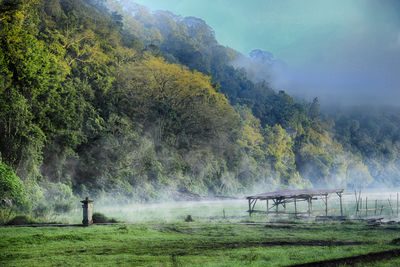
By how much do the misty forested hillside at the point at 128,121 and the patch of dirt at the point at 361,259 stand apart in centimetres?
1526

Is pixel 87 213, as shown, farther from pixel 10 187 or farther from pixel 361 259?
pixel 361 259

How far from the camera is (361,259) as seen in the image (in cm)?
995

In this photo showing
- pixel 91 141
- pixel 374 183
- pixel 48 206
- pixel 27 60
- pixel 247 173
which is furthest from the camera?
pixel 374 183

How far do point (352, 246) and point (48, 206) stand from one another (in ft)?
55.0

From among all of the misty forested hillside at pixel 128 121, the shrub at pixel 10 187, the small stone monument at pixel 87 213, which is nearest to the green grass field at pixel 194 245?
the small stone monument at pixel 87 213

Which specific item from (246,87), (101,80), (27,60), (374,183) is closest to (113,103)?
(101,80)

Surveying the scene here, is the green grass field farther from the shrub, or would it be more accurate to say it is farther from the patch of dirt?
the shrub

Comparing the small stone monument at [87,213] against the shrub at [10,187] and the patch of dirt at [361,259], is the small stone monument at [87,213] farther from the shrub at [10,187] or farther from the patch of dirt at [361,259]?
the patch of dirt at [361,259]

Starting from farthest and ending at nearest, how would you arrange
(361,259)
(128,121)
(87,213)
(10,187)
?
(128,121), (10,187), (87,213), (361,259)

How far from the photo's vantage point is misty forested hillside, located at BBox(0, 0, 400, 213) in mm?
23609

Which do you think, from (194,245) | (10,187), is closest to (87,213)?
(10,187)

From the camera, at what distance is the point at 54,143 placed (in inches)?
1055

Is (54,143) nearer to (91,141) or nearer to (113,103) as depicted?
(91,141)

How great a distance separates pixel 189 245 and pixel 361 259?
17.1 feet
